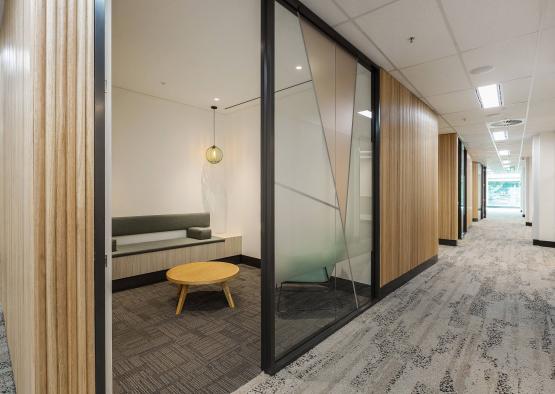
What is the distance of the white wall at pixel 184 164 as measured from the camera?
4.70 metres

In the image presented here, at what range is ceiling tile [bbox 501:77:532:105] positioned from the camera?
3.93m

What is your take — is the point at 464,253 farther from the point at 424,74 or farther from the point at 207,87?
the point at 207,87

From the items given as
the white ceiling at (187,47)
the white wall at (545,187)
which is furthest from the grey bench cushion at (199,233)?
the white wall at (545,187)

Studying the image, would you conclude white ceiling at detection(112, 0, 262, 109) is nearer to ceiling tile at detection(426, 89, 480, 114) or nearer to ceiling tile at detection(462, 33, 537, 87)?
ceiling tile at detection(462, 33, 537, 87)

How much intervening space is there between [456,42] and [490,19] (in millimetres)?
401

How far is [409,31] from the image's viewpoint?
2783 millimetres

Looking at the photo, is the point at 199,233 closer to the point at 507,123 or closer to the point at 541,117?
the point at 507,123

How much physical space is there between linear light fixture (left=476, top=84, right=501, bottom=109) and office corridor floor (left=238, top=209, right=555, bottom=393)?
295 cm

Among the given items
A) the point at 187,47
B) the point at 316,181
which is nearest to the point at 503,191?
the point at 316,181

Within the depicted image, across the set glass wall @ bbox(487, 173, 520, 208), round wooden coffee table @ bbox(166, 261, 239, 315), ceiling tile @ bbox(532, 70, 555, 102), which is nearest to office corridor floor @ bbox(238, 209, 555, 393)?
round wooden coffee table @ bbox(166, 261, 239, 315)

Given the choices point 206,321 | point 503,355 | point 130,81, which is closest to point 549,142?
point 503,355

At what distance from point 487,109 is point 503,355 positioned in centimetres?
441

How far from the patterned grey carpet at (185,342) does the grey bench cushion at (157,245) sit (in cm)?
57

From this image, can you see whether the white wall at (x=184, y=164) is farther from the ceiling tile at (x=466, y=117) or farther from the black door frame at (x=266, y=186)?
the ceiling tile at (x=466, y=117)
